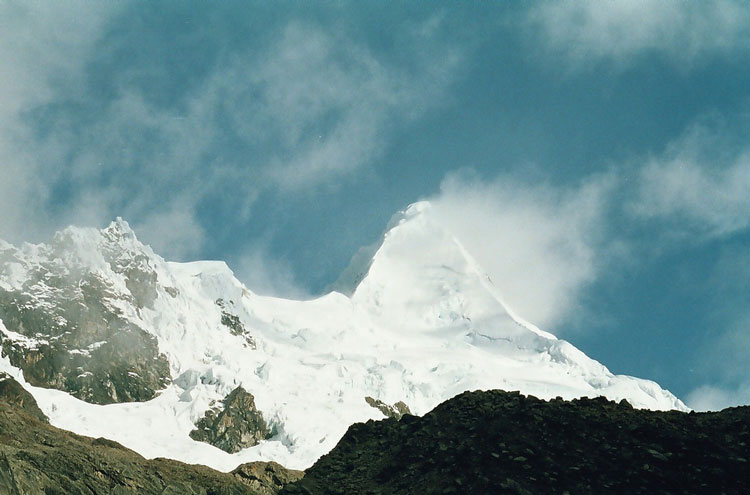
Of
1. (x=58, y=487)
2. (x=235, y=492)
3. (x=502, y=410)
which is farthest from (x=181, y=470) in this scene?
(x=502, y=410)

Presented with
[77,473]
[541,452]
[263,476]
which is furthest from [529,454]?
[263,476]

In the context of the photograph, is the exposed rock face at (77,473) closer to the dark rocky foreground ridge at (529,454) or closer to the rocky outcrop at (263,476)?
the dark rocky foreground ridge at (529,454)

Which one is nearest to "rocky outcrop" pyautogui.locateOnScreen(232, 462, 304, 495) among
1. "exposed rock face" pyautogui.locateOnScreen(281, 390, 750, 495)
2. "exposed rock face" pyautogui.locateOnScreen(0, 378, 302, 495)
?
"exposed rock face" pyautogui.locateOnScreen(0, 378, 302, 495)

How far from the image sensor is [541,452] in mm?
42219

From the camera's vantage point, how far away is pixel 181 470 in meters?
94.1

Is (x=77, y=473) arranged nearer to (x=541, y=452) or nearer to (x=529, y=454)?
(x=529, y=454)

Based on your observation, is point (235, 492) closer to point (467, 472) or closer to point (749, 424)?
point (467, 472)

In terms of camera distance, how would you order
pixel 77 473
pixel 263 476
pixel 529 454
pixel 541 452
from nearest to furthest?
1. pixel 529 454
2. pixel 541 452
3. pixel 77 473
4. pixel 263 476

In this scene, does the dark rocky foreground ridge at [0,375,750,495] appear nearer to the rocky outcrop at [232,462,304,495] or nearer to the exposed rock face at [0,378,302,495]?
the exposed rock face at [0,378,302,495]

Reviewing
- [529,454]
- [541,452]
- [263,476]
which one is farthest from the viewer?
[263,476]

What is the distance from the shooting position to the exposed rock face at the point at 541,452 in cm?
3869

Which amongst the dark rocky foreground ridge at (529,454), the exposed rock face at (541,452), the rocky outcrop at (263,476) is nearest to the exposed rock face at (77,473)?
the dark rocky foreground ridge at (529,454)

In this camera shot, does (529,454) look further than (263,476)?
No

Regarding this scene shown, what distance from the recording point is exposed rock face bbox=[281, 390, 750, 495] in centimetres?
3869
